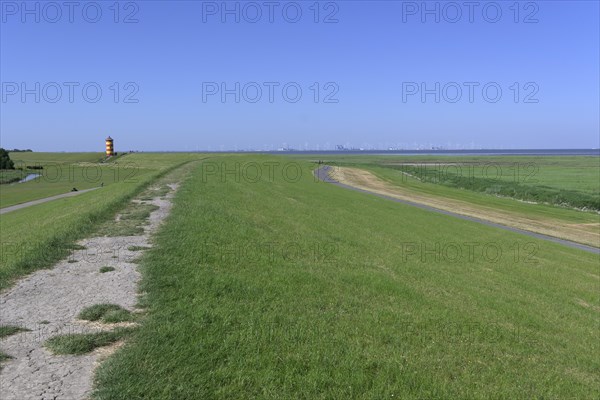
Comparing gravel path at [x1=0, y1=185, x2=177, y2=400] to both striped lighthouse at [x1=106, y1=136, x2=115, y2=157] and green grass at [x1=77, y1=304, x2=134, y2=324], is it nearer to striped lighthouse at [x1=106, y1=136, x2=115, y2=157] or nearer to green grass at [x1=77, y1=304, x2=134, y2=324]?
green grass at [x1=77, y1=304, x2=134, y2=324]

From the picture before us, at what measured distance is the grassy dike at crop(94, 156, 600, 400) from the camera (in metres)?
5.77

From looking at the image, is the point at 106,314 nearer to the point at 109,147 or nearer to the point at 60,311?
the point at 60,311

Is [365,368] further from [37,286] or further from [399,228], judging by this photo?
[399,228]

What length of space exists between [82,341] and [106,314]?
102 centimetres

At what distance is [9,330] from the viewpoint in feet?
21.3

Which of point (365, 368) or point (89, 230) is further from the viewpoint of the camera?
point (89, 230)

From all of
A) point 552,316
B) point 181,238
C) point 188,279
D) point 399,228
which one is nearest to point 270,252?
point 181,238

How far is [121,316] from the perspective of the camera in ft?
23.2

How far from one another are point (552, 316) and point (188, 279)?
9.99m

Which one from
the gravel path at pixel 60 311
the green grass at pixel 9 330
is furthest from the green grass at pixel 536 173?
the green grass at pixel 9 330

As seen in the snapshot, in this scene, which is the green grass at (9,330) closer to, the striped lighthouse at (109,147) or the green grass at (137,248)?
the green grass at (137,248)

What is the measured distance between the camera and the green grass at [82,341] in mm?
5941

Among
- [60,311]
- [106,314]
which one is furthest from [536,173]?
[60,311]

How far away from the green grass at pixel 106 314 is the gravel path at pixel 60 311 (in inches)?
6.5
